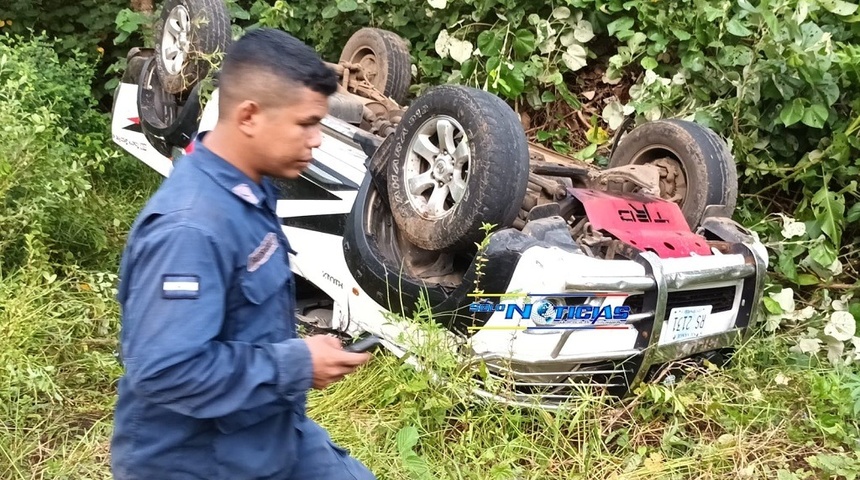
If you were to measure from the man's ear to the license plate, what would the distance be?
200 cm

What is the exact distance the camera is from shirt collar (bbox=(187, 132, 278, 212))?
149 cm

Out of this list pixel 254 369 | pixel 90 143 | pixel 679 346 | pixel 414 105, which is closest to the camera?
pixel 254 369

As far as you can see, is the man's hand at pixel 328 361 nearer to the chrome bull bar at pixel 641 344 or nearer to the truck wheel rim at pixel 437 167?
the chrome bull bar at pixel 641 344

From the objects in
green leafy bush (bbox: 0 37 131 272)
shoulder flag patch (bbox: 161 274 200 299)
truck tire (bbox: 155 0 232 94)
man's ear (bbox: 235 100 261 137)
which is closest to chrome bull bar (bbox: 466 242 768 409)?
man's ear (bbox: 235 100 261 137)

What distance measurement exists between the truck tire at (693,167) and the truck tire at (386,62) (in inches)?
72.3

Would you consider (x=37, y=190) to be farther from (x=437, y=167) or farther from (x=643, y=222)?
(x=643, y=222)

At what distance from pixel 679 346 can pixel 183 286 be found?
230 cm

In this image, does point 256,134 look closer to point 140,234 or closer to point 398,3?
point 140,234

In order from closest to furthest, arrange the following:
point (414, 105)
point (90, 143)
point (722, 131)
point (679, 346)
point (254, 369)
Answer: point (254, 369)
point (679, 346)
point (414, 105)
point (722, 131)
point (90, 143)

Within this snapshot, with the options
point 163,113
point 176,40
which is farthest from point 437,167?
point 163,113

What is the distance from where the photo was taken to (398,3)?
6.03 metres

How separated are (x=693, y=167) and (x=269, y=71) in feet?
8.52

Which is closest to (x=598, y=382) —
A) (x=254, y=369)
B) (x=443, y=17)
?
(x=254, y=369)

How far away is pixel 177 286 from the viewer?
1.32 m
